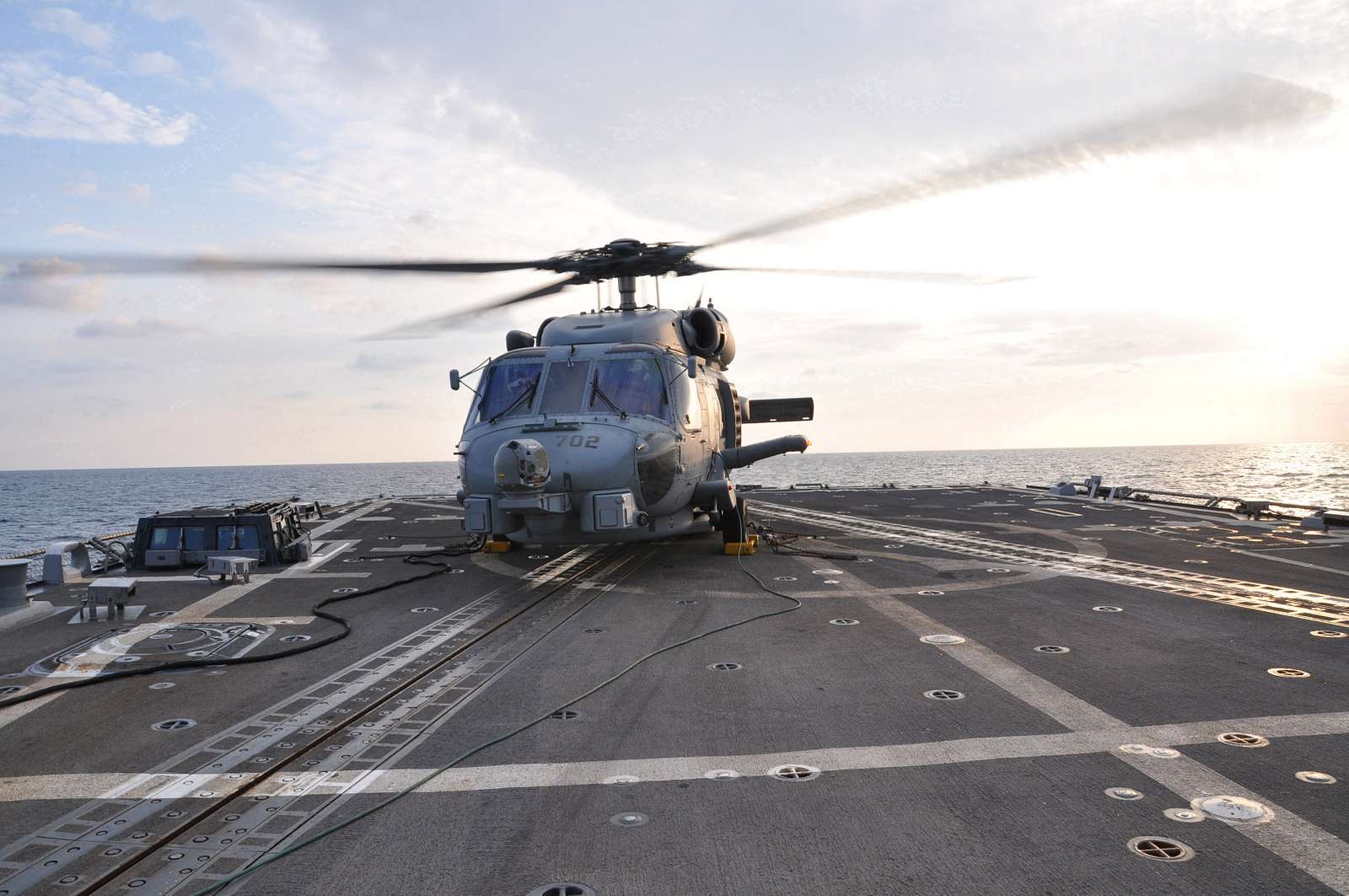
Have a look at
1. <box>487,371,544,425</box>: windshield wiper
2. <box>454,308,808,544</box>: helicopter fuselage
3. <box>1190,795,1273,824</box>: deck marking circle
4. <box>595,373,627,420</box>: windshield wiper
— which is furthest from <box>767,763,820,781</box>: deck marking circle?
<box>487,371,544,425</box>: windshield wiper

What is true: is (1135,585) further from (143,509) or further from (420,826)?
(143,509)

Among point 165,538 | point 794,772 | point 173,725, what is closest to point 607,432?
point 173,725

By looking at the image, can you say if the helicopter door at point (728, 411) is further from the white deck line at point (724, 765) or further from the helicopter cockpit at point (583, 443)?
the white deck line at point (724, 765)

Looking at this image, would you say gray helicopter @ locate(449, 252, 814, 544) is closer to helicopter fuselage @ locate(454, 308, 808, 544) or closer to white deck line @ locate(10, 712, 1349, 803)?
helicopter fuselage @ locate(454, 308, 808, 544)

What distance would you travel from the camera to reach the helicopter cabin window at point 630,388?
1330cm

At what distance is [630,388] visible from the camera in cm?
1361

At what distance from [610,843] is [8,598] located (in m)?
10.0

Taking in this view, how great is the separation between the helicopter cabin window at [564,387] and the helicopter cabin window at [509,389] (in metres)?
0.21

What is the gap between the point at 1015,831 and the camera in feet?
14.1

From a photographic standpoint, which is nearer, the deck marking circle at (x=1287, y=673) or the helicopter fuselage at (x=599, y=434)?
the deck marking circle at (x=1287, y=673)

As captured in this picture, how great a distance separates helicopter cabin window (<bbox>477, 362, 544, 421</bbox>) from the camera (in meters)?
13.4

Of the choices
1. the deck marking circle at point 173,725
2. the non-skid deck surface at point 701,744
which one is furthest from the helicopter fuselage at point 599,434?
the deck marking circle at point 173,725

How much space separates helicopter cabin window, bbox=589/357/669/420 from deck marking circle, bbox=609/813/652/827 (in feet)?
29.2

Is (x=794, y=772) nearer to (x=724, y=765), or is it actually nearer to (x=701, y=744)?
(x=724, y=765)
